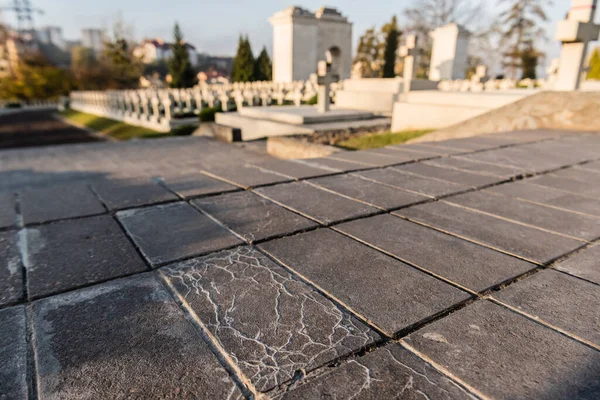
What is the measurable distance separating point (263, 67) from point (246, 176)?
3212cm

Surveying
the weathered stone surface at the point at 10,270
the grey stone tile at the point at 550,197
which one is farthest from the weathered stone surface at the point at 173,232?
the grey stone tile at the point at 550,197

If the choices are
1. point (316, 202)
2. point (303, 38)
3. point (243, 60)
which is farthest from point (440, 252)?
point (243, 60)

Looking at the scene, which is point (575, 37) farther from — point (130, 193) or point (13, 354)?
point (13, 354)

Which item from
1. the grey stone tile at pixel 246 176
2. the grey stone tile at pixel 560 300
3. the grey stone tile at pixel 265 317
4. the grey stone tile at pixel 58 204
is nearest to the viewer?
the grey stone tile at pixel 265 317

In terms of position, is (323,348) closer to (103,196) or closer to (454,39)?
(103,196)

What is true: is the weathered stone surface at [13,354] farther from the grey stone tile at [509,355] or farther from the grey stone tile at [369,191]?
the grey stone tile at [369,191]

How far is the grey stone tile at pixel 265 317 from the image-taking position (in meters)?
1.17

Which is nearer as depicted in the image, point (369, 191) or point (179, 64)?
point (369, 191)

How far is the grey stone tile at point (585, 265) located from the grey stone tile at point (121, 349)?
5.28ft

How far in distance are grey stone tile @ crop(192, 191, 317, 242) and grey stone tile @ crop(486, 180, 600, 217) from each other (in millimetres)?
1708

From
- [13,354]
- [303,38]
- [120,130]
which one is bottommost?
[120,130]

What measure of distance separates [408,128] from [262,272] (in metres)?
9.23

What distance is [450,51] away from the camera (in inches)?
887

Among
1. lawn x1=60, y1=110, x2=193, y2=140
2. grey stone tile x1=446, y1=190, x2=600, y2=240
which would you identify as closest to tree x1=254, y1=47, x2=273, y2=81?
lawn x1=60, y1=110, x2=193, y2=140
